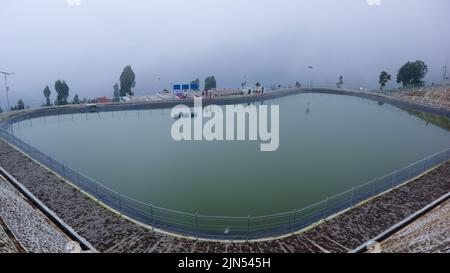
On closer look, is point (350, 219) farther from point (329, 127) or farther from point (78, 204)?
point (329, 127)

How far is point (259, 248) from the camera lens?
1135cm

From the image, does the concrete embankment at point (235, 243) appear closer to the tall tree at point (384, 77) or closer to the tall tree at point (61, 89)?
the tall tree at point (61, 89)

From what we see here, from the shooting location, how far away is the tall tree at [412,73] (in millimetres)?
65312

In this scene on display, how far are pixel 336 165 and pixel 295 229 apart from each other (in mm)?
9660

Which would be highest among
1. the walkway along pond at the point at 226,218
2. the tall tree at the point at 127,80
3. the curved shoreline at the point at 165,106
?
the tall tree at the point at 127,80

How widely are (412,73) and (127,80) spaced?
6165 centimetres

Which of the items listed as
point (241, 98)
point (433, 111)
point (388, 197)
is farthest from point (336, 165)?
point (241, 98)

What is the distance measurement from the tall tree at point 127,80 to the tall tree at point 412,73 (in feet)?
194

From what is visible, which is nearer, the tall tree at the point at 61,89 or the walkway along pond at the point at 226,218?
the walkway along pond at the point at 226,218

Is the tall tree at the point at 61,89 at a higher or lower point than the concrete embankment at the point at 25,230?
higher

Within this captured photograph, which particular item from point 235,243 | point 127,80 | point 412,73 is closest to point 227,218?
point 235,243

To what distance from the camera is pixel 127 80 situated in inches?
2502

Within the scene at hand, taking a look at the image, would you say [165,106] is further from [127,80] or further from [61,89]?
[61,89]

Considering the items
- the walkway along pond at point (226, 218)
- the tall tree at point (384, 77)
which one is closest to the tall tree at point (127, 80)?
the walkway along pond at point (226, 218)
